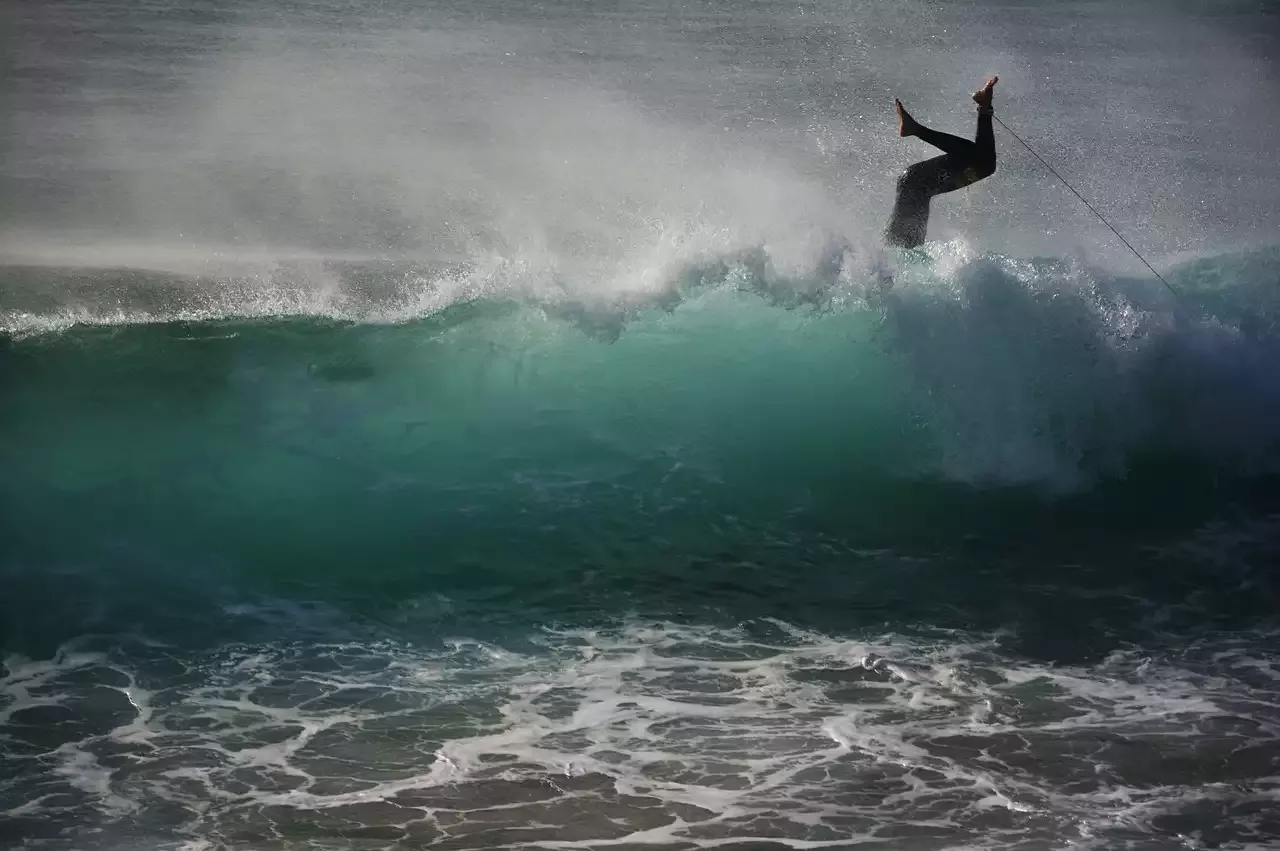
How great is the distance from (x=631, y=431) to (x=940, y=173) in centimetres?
241

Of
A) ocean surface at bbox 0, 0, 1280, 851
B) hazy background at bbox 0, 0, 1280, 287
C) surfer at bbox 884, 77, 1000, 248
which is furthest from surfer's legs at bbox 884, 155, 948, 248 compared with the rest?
hazy background at bbox 0, 0, 1280, 287

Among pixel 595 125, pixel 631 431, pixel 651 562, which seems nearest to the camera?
pixel 651 562

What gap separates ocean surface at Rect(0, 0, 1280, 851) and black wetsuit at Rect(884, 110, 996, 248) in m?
1.02

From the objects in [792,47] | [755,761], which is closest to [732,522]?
[755,761]

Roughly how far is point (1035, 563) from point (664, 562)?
205 centimetres

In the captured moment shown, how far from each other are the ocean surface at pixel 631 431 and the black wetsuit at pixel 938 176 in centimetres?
102

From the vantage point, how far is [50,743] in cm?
477

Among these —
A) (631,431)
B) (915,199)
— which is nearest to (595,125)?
(631,431)

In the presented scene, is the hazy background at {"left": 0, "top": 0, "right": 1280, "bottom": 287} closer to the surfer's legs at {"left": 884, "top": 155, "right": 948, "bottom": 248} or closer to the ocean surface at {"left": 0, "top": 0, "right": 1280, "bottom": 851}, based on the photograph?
the ocean surface at {"left": 0, "top": 0, "right": 1280, "bottom": 851}

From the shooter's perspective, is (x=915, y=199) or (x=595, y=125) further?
(x=595, y=125)

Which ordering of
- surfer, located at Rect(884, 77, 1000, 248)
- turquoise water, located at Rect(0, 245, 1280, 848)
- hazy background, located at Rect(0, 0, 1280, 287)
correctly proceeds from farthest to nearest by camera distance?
1. hazy background, located at Rect(0, 0, 1280, 287)
2. surfer, located at Rect(884, 77, 1000, 248)
3. turquoise water, located at Rect(0, 245, 1280, 848)

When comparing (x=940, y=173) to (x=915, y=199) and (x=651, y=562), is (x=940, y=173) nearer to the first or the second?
(x=915, y=199)

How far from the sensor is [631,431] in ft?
24.5

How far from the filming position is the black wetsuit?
21.7 feet
